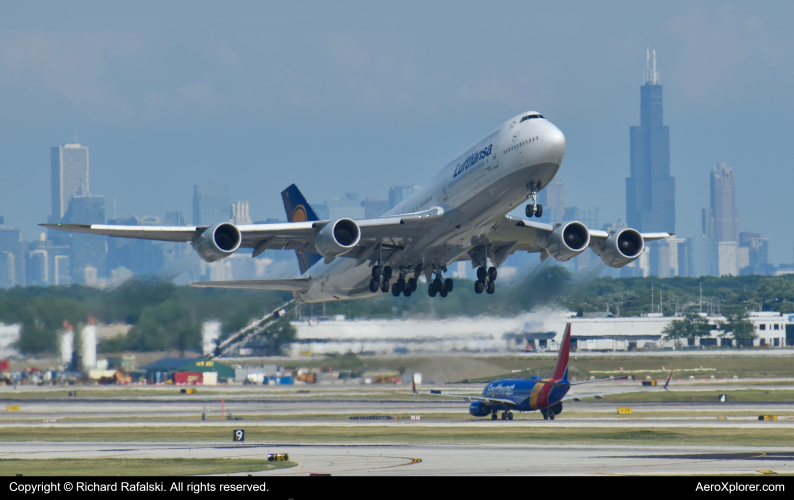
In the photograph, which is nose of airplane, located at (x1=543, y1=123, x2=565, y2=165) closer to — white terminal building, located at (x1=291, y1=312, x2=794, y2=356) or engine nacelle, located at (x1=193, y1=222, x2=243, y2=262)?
engine nacelle, located at (x1=193, y1=222, x2=243, y2=262)

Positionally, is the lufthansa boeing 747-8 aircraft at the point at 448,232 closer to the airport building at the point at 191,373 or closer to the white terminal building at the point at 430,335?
the white terminal building at the point at 430,335

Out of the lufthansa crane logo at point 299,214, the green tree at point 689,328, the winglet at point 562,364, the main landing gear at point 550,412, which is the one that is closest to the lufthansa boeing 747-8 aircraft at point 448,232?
the lufthansa crane logo at point 299,214

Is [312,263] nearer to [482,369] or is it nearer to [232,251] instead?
[232,251]

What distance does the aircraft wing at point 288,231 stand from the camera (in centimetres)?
3803

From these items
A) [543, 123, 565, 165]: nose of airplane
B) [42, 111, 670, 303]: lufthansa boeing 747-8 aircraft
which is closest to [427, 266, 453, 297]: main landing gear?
[42, 111, 670, 303]: lufthansa boeing 747-8 aircraft

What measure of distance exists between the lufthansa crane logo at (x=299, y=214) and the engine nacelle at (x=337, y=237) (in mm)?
14271

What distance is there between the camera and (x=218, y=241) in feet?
121

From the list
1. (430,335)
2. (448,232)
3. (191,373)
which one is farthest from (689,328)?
(448,232)

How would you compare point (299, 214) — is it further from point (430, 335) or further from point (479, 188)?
point (479, 188)

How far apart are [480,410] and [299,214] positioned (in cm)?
1422

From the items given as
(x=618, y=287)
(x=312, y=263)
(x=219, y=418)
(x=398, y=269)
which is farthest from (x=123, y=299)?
(x=618, y=287)

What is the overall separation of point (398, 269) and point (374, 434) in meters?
8.68

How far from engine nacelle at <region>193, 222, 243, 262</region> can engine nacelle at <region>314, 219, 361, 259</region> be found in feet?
10.3
